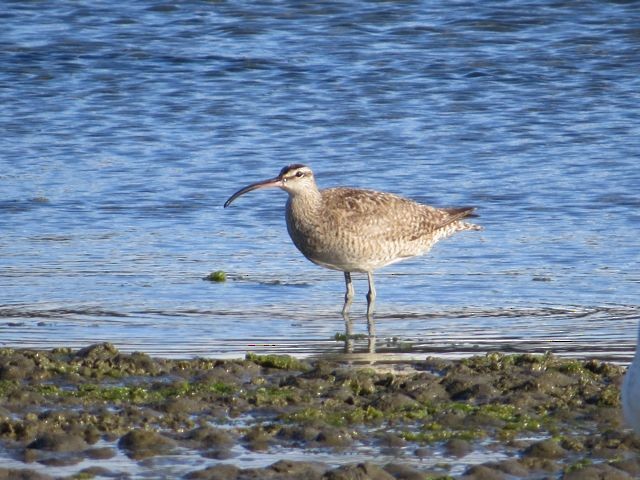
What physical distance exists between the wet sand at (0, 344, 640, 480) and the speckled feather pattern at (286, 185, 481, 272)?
255cm

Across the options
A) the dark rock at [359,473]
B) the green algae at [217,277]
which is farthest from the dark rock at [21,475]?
the green algae at [217,277]

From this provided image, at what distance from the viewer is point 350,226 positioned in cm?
1065

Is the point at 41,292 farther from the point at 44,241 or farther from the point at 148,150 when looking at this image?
the point at 148,150

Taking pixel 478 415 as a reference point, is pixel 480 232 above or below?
below

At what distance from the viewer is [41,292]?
1012 centimetres

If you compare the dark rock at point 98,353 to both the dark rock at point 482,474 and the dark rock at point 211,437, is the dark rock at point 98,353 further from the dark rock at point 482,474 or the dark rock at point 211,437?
the dark rock at point 482,474

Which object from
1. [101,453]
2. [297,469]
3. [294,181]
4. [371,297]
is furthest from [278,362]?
[294,181]

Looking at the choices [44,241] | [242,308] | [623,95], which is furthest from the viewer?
[623,95]

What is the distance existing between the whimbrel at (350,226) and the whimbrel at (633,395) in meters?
4.62

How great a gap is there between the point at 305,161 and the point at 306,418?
8.11 m

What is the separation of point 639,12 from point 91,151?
8632mm

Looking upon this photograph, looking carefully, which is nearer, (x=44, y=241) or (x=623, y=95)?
(x=44, y=241)

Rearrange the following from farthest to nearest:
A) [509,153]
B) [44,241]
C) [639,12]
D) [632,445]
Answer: [639,12], [509,153], [44,241], [632,445]

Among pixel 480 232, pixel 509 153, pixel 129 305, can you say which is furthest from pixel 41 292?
pixel 509 153
